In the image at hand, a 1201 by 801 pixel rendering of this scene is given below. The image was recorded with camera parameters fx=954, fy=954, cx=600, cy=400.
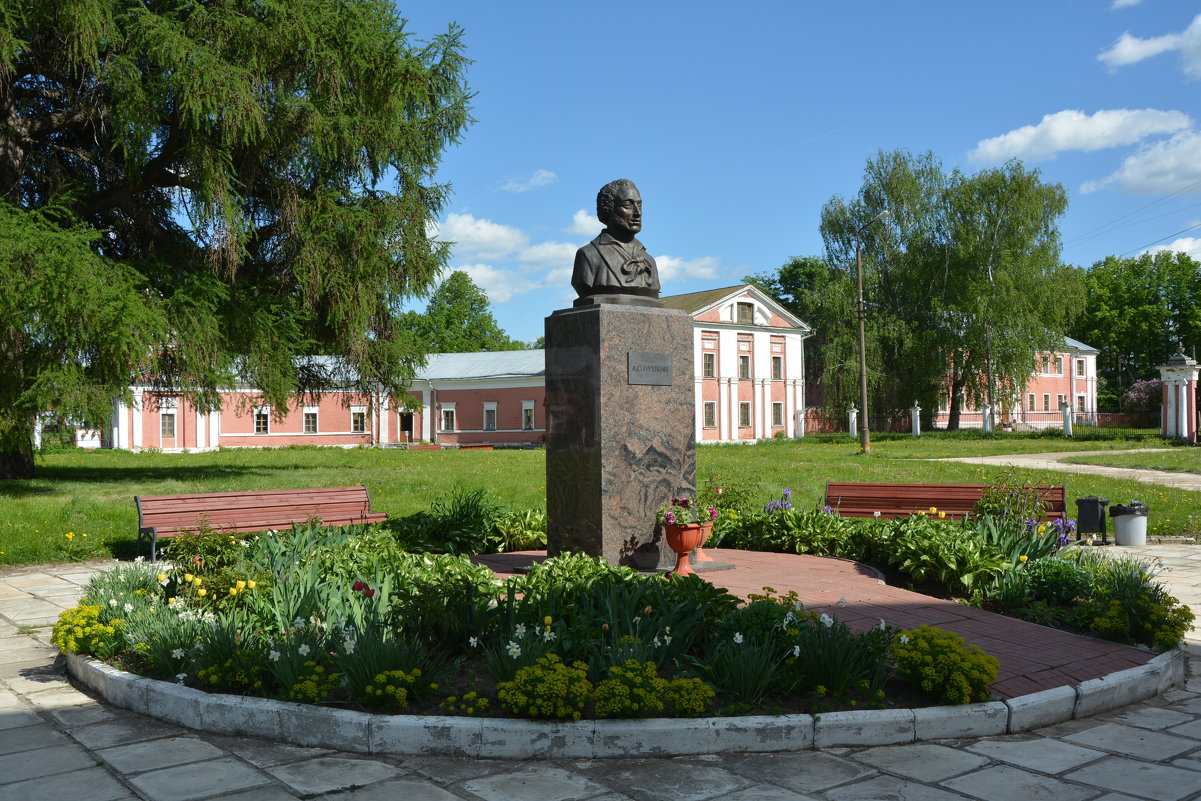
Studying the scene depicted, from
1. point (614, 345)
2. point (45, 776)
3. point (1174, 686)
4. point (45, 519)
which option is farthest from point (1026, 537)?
point (45, 519)

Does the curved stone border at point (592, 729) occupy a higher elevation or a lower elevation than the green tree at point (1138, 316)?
lower

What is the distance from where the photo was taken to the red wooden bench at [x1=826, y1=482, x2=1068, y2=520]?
10688 millimetres

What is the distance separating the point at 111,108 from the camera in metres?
17.4

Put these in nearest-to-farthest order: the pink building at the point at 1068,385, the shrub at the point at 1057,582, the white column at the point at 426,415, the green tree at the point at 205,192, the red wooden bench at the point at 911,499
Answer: the shrub at the point at 1057,582
the red wooden bench at the point at 911,499
the green tree at the point at 205,192
the white column at the point at 426,415
the pink building at the point at 1068,385

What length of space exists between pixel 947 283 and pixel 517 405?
22408 millimetres

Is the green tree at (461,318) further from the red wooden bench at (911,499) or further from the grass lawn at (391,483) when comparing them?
the red wooden bench at (911,499)

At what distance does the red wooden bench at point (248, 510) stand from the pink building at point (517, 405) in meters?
33.4

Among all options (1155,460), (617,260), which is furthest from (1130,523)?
(1155,460)

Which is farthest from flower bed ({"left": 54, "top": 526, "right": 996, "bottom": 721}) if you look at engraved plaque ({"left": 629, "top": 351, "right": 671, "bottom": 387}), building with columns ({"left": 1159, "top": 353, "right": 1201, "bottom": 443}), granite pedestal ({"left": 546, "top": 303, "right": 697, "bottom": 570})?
building with columns ({"left": 1159, "top": 353, "right": 1201, "bottom": 443})

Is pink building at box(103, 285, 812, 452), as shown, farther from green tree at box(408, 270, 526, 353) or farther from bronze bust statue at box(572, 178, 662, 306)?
bronze bust statue at box(572, 178, 662, 306)

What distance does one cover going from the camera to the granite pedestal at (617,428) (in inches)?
308

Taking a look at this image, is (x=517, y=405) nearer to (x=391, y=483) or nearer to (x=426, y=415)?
(x=426, y=415)

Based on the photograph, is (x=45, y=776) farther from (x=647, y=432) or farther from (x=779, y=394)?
(x=779, y=394)

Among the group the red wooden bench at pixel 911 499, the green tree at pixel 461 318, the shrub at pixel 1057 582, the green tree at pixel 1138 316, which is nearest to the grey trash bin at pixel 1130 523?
the red wooden bench at pixel 911 499
